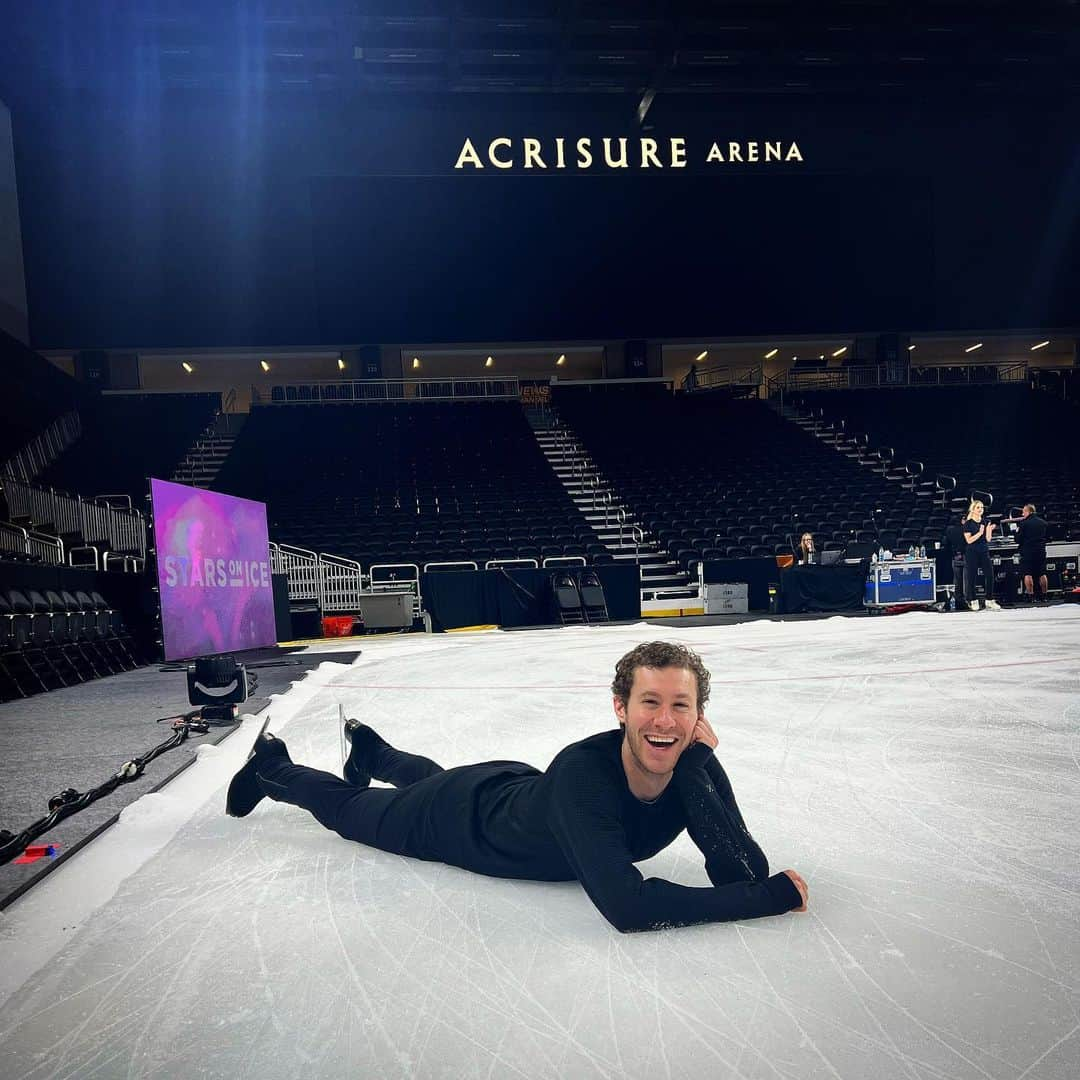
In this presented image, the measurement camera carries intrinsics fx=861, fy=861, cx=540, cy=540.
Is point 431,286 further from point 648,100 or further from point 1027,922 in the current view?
point 1027,922

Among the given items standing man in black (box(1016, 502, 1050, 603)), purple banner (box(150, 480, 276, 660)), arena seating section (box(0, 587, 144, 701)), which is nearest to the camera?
purple banner (box(150, 480, 276, 660))

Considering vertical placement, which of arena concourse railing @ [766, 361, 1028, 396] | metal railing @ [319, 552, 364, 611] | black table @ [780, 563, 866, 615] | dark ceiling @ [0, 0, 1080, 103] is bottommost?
black table @ [780, 563, 866, 615]

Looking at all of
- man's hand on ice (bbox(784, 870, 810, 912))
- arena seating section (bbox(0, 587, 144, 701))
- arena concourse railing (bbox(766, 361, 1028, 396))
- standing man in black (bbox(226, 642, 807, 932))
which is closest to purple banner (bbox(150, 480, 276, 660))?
arena seating section (bbox(0, 587, 144, 701))

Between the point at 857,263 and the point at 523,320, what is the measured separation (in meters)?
8.72

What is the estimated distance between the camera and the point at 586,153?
71.9ft

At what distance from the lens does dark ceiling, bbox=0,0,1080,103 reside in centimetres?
1812

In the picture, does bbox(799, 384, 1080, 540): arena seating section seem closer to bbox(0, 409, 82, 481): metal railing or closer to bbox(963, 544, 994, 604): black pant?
bbox(963, 544, 994, 604): black pant

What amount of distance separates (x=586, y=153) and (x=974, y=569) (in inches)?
596

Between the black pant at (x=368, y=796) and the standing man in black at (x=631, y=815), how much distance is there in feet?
0.28

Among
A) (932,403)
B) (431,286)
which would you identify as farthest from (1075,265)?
(431,286)

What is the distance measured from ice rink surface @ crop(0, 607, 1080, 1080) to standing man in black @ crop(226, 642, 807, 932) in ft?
0.23

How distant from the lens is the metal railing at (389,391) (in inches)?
907

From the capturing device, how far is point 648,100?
21344 millimetres

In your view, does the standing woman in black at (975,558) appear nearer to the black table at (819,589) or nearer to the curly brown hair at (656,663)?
the black table at (819,589)
